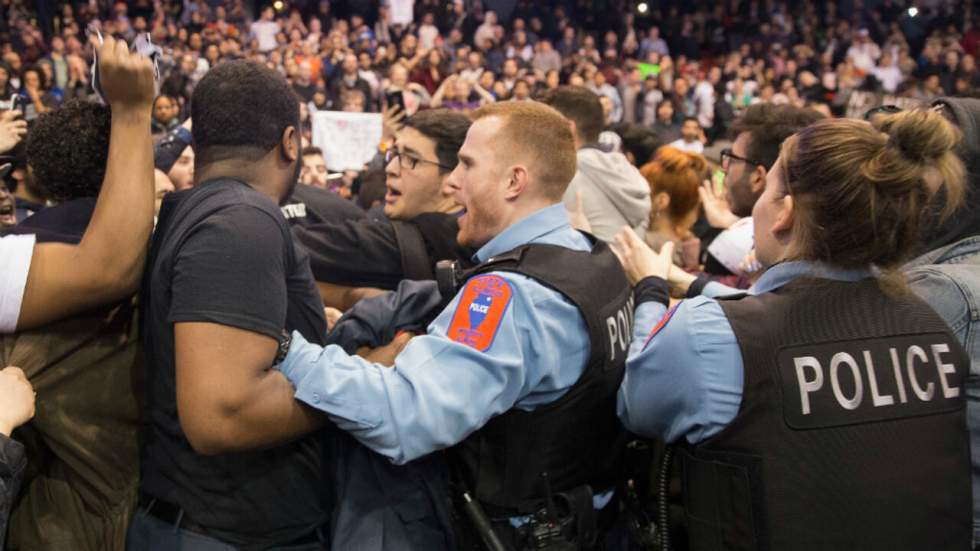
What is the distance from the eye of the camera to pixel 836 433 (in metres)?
1.85

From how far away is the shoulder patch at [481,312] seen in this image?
2.03 m

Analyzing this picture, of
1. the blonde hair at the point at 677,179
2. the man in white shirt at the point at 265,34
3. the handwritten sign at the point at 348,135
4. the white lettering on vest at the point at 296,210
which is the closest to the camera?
the white lettering on vest at the point at 296,210

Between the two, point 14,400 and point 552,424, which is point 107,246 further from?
point 552,424

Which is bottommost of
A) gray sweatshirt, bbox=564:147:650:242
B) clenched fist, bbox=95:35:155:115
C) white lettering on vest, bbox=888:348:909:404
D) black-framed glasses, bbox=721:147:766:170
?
gray sweatshirt, bbox=564:147:650:242

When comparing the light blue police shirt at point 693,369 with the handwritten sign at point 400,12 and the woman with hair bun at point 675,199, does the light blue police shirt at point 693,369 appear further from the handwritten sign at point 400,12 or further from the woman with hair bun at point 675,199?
the handwritten sign at point 400,12

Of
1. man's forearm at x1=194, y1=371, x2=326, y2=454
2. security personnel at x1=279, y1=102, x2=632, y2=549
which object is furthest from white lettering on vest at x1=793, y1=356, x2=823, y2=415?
man's forearm at x1=194, y1=371, x2=326, y2=454

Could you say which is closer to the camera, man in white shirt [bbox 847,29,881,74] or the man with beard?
the man with beard

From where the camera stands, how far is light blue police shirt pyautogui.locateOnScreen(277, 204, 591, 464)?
1944 mm

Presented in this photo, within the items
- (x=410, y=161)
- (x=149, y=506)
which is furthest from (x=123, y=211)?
(x=410, y=161)

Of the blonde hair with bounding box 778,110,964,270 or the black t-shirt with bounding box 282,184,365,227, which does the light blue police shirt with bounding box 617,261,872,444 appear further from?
the black t-shirt with bounding box 282,184,365,227

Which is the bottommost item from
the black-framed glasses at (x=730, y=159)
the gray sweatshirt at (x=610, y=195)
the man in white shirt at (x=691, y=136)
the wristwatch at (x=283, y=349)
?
the man in white shirt at (x=691, y=136)

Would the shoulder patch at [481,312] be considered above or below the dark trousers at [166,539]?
above

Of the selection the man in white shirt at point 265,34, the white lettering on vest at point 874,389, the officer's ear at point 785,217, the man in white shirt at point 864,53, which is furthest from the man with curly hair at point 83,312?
the man in white shirt at point 864,53

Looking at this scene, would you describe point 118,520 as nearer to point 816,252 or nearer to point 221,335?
point 221,335
